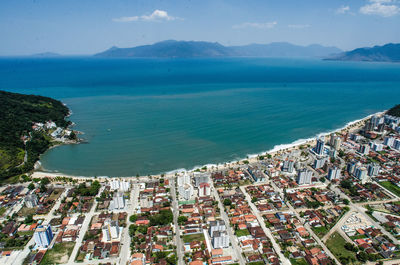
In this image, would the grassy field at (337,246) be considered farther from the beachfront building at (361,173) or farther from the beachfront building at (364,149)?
the beachfront building at (364,149)

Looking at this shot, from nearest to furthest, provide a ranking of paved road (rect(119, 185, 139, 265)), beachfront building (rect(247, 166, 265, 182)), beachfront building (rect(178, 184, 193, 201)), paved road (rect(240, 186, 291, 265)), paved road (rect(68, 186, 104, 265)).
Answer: paved road (rect(240, 186, 291, 265)) < paved road (rect(119, 185, 139, 265)) < paved road (rect(68, 186, 104, 265)) < beachfront building (rect(178, 184, 193, 201)) < beachfront building (rect(247, 166, 265, 182))

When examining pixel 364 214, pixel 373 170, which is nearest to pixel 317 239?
pixel 364 214

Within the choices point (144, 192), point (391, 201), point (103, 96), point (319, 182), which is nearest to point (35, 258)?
point (144, 192)

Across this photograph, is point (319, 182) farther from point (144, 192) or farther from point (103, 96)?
point (103, 96)

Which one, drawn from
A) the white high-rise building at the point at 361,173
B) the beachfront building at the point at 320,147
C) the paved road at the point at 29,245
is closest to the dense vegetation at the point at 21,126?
the paved road at the point at 29,245

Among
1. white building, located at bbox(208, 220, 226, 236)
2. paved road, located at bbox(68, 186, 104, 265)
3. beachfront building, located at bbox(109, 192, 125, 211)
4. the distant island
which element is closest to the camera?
paved road, located at bbox(68, 186, 104, 265)

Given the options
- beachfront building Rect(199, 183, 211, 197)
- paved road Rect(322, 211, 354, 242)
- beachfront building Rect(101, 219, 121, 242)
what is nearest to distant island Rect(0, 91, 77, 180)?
beachfront building Rect(101, 219, 121, 242)

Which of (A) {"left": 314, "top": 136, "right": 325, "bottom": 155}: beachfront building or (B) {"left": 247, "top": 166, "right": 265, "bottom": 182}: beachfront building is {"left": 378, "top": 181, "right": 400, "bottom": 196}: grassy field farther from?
(B) {"left": 247, "top": 166, "right": 265, "bottom": 182}: beachfront building
